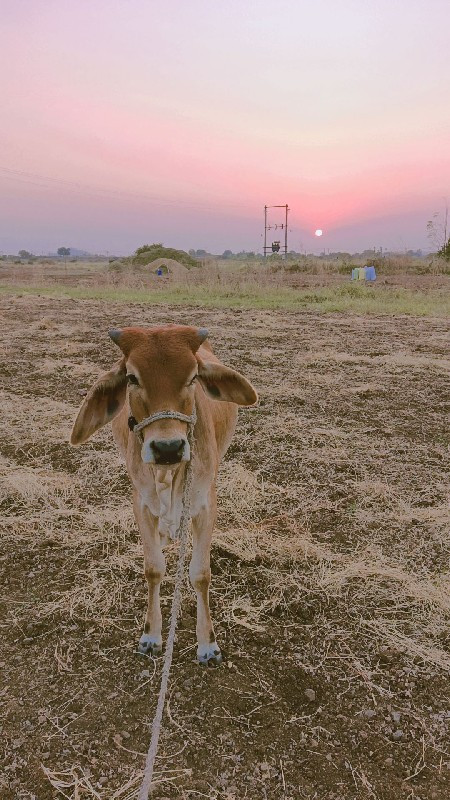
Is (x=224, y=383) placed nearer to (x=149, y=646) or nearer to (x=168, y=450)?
(x=168, y=450)

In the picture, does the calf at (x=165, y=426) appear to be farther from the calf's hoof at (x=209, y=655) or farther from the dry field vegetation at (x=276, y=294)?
the dry field vegetation at (x=276, y=294)

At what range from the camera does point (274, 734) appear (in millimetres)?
2596

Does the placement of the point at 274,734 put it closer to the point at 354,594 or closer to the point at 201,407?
the point at 354,594

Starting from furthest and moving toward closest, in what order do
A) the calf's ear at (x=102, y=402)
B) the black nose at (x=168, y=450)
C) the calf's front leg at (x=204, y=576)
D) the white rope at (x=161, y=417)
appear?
the calf's front leg at (x=204, y=576) → the calf's ear at (x=102, y=402) → the white rope at (x=161, y=417) → the black nose at (x=168, y=450)

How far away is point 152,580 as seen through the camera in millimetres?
3100

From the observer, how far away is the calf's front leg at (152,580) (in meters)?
3.03

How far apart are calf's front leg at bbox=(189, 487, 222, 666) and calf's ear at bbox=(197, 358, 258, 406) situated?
534mm

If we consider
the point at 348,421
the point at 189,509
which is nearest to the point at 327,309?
the point at 348,421

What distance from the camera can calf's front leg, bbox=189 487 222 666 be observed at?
300 cm

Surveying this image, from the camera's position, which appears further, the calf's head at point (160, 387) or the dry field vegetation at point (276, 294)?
the dry field vegetation at point (276, 294)

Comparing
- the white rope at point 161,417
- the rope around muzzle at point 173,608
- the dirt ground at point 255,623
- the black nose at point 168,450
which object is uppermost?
the white rope at point 161,417

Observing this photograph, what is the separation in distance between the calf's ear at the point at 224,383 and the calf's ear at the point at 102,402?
1.34ft

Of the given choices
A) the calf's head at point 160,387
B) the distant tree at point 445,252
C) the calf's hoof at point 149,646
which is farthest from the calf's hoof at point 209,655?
the distant tree at point 445,252

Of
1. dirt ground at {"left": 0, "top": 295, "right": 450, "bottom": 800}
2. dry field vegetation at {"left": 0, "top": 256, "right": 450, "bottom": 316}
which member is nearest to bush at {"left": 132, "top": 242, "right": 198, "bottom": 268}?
dry field vegetation at {"left": 0, "top": 256, "right": 450, "bottom": 316}
